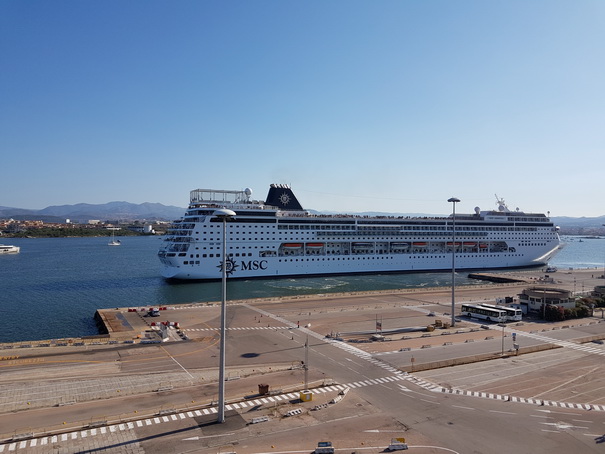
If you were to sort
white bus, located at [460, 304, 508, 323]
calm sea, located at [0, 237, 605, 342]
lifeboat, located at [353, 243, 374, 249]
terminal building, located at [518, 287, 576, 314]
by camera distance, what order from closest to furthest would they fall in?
white bus, located at [460, 304, 508, 323], terminal building, located at [518, 287, 576, 314], calm sea, located at [0, 237, 605, 342], lifeboat, located at [353, 243, 374, 249]

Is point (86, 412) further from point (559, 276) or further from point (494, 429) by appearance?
point (559, 276)

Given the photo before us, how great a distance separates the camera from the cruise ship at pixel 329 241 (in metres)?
51.9

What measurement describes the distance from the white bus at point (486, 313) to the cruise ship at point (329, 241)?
25.4m

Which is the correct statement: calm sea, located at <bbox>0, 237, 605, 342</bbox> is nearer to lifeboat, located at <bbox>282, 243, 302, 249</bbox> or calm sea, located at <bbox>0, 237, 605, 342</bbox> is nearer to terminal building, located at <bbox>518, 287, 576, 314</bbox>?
lifeboat, located at <bbox>282, 243, 302, 249</bbox>

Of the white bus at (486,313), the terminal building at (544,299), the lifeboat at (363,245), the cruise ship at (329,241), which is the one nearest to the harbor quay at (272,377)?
the white bus at (486,313)

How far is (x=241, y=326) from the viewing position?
27406mm

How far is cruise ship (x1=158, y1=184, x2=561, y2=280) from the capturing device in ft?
170

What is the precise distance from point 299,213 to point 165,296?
23359 millimetres

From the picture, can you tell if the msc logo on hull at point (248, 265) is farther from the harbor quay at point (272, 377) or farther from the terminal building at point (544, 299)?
the terminal building at point (544, 299)

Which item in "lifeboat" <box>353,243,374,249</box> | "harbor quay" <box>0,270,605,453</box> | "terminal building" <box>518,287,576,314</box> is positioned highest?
"lifeboat" <box>353,243,374,249</box>

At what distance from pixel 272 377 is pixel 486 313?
64.2 ft

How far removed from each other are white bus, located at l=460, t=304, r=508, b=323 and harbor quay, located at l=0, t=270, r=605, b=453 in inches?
32.0

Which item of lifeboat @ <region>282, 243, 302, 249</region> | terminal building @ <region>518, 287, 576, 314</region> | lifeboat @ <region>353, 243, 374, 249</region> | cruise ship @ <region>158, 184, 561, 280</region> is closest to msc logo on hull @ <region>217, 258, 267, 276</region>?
cruise ship @ <region>158, 184, 561, 280</region>

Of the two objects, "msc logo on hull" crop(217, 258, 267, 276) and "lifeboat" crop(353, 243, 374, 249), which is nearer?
"msc logo on hull" crop(217, 258, 267, 276)
